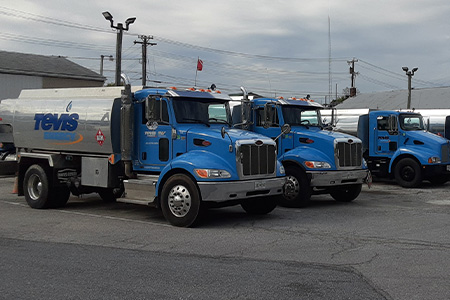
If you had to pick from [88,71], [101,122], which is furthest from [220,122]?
[88,71]

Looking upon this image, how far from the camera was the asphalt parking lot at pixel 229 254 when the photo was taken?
6023 millimetres

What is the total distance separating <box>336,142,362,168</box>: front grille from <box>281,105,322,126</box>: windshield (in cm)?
127

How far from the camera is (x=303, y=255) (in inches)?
310

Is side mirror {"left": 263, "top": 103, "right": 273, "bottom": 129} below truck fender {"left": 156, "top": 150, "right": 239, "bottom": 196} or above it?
above

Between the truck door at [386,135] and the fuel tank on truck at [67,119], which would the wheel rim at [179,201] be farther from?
the truck door at [386,135]

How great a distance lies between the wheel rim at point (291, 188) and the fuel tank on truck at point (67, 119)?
407cm

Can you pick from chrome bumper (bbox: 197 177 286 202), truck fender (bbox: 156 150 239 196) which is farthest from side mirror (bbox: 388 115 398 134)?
truck fender (bbox: 156 150 239 196)

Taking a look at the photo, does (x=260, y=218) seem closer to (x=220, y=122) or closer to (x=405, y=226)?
(x=220, y=122)

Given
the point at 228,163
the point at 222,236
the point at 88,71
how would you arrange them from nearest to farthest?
1. the point at 222,236
2. the point at 228,163
3. the point at 88,71

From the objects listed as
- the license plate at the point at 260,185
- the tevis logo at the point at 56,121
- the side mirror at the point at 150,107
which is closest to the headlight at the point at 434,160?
the license plate at the point at 260,185

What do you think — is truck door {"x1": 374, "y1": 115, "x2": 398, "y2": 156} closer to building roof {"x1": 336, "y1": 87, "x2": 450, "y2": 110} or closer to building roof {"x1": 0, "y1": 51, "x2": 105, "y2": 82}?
building roof {"x1": 0, "y1": 51, "x2": 105, "y2": 82}

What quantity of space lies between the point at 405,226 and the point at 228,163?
3.63 meters

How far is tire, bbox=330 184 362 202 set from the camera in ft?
45.6

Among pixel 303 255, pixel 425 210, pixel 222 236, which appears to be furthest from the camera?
pixel 425 210
